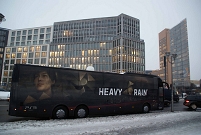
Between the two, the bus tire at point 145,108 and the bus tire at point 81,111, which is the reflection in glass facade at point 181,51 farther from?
the bus tire at point 81,111

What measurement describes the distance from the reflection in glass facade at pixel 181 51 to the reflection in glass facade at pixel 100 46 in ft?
231

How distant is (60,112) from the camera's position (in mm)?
10906

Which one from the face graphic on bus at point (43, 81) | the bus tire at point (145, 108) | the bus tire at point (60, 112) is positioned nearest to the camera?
the face graphic on bus at point (43, 81)

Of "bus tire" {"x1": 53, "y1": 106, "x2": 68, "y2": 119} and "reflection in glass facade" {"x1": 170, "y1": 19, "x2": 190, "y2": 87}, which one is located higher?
"reflection in glass facade" {"x1": 170, "y1": 19, "x2": 190, "y2": 87}

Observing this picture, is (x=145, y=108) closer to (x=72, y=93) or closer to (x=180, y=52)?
(x=72, y=93)

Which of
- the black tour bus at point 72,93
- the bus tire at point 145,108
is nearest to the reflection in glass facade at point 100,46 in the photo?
the bus tire at point 145,108

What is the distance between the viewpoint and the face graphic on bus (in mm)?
10372

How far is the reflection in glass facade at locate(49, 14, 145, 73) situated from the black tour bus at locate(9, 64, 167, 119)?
58.4 m

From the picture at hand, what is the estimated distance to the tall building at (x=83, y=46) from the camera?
75875 mm

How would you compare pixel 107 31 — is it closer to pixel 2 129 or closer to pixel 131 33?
pixel 131 33

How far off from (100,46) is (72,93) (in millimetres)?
69139

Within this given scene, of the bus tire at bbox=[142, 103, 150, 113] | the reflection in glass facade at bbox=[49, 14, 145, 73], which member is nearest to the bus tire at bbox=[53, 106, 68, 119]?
the bus tire at bbox=[142, 103, 150, 113]

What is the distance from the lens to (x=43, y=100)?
34.3ft

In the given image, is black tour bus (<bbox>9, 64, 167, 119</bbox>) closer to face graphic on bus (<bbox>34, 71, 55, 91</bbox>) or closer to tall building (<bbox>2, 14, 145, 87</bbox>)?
face graphic on bus (<bbox>34, 71, 55, 91</bbox>)
